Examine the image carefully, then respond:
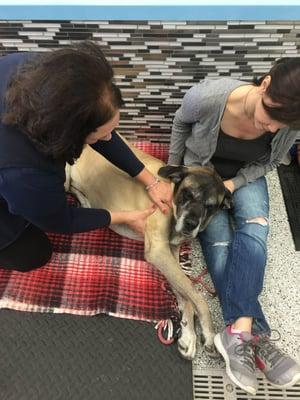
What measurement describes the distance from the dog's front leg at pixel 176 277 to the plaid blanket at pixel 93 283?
0.12 m

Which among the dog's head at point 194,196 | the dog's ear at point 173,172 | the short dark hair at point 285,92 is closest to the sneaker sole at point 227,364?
the dog's head at point 194,196

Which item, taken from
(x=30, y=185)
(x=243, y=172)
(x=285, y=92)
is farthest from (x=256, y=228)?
(x=30, y=185)

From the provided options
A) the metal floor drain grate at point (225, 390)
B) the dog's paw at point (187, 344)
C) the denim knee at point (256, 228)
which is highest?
the denim knee at point (256, 228)

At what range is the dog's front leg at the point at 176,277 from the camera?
186 cm

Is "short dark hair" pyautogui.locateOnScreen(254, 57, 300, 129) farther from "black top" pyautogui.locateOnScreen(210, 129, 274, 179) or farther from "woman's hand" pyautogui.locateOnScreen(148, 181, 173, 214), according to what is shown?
"woman's hand" pyautogui.locateOnScreen(148, 181, 173, 214)

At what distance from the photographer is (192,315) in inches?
74.9

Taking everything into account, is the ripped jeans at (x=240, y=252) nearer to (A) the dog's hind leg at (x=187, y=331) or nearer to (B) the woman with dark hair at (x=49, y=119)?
(A) the dog's hind leg at (x=187, y=331)

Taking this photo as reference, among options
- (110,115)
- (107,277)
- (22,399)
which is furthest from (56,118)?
(22,399)

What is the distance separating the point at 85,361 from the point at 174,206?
2.73ft

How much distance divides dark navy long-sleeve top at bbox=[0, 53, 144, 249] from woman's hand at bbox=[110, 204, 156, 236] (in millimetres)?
146

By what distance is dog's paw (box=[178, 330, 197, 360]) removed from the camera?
1.80 metres

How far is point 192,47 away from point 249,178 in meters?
0.76

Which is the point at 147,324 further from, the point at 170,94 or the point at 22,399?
the point at 170,94

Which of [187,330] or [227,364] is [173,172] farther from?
[227,364]
